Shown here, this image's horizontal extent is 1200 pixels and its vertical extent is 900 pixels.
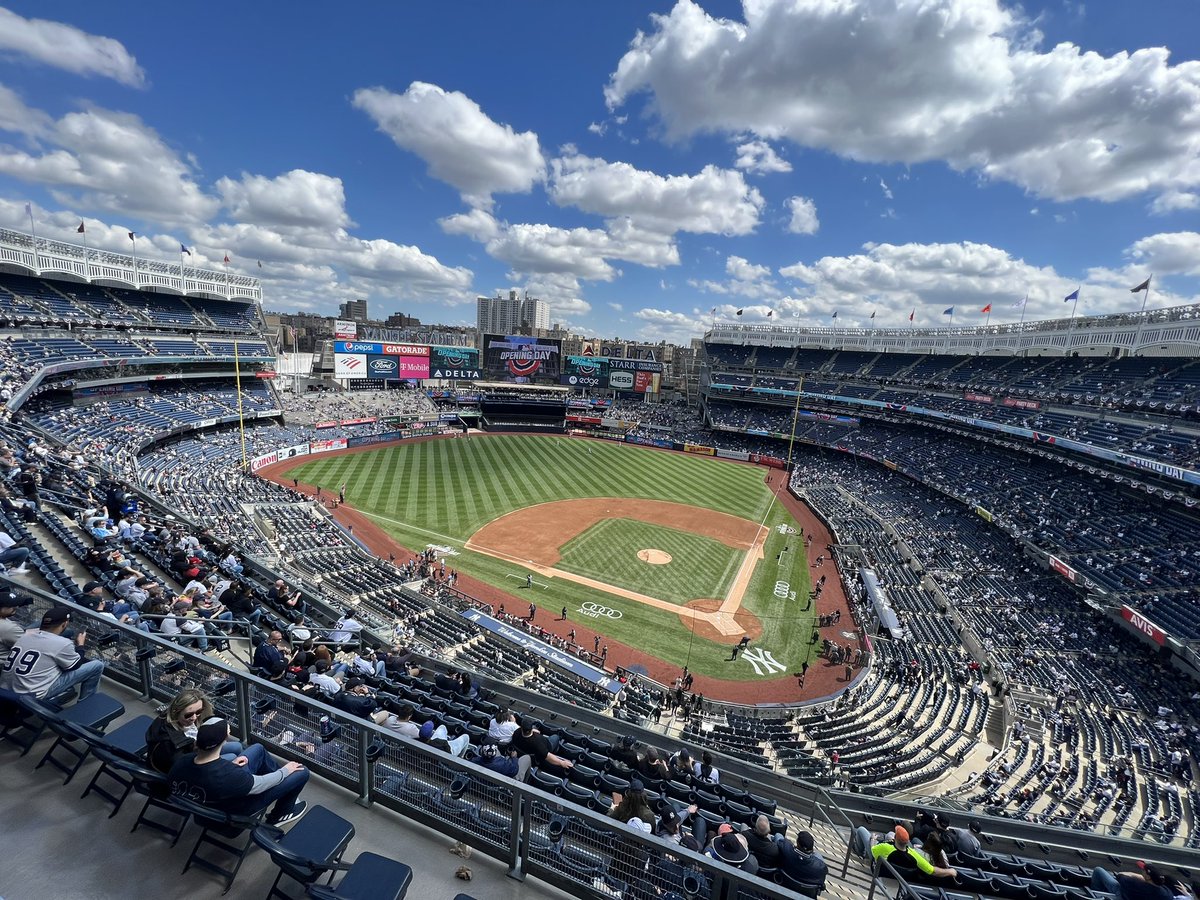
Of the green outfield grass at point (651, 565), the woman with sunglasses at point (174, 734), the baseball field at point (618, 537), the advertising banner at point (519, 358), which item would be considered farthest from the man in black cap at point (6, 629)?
the advertising banner at point (519, 358)

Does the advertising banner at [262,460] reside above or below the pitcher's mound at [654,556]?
above

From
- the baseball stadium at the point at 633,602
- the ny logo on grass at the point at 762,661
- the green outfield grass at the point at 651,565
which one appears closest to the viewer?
the baseball stadium at the point at 633,602

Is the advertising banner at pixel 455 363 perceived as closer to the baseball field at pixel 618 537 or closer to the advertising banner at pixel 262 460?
the baseball field at pixel 618 537

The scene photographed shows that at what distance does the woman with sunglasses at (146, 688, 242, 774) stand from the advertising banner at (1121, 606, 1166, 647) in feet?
102

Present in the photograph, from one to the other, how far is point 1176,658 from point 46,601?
34.1 m

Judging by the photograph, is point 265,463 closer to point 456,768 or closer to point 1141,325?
point 456,768

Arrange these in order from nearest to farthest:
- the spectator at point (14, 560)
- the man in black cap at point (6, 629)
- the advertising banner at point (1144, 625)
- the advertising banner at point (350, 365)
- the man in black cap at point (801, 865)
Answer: the man in black cap at point (6, 629)
the man in black cap at point (801, 865)
the spectator at point (14, 560)
the advertising banner at point (1144, 625)
the advertising banner at point (350, 365)

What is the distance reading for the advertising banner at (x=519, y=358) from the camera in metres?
82.4

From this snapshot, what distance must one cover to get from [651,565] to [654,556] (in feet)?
4.84

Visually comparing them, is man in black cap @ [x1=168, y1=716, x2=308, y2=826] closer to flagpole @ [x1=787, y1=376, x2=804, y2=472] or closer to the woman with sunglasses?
the woman with sunglasses

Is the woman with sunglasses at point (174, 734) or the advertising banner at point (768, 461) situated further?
the advertising banner at point (768, 461)

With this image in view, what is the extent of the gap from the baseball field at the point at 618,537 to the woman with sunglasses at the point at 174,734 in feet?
71.5

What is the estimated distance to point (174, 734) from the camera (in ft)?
14.5

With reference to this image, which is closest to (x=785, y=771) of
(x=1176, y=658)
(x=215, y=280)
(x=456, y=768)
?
(x=456, y=768)
